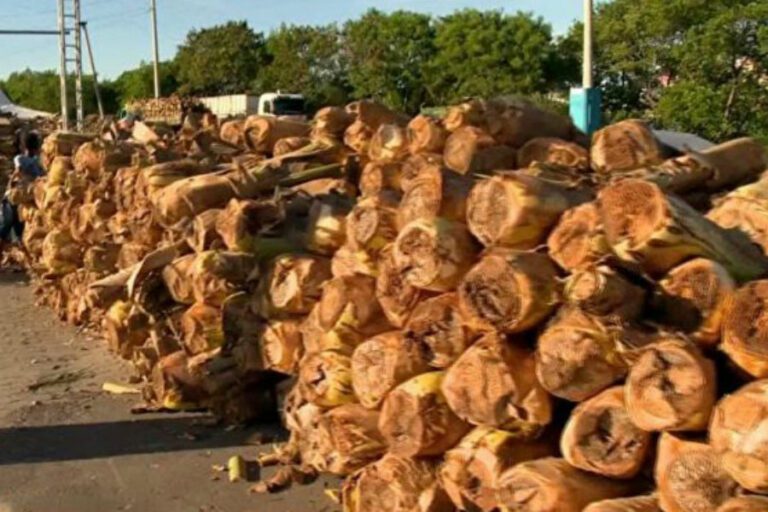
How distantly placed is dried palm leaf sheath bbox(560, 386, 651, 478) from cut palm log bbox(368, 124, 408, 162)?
289 centimetres

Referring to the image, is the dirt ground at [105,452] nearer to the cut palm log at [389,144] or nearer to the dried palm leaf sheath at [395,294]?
the dried palm leaf sheath at [395,294]

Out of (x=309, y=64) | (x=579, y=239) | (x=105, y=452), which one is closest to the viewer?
(x=579, y=239)

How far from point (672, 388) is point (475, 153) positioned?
2643mm

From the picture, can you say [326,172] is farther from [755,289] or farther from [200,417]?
[755,289]

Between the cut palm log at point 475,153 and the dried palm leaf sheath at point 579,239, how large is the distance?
158 centimetres

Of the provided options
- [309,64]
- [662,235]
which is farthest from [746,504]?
[309,64]

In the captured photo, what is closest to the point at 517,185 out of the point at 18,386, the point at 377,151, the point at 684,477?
A: the point at 684,477

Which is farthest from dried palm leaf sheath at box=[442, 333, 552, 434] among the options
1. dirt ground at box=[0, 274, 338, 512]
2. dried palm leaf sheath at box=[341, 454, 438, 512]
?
dirt ground at box=[0, 274, 338, 512]

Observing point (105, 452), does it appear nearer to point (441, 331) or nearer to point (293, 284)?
point (293, 284)

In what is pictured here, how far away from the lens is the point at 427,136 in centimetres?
619

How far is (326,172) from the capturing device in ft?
23.6

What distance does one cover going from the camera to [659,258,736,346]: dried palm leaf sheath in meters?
3.57

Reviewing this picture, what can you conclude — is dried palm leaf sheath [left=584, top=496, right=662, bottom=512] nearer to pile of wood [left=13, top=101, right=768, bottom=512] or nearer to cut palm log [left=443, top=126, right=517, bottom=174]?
pile of wood [left=13, top=101, right=768, bottom=512]

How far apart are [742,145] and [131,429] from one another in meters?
4.06
